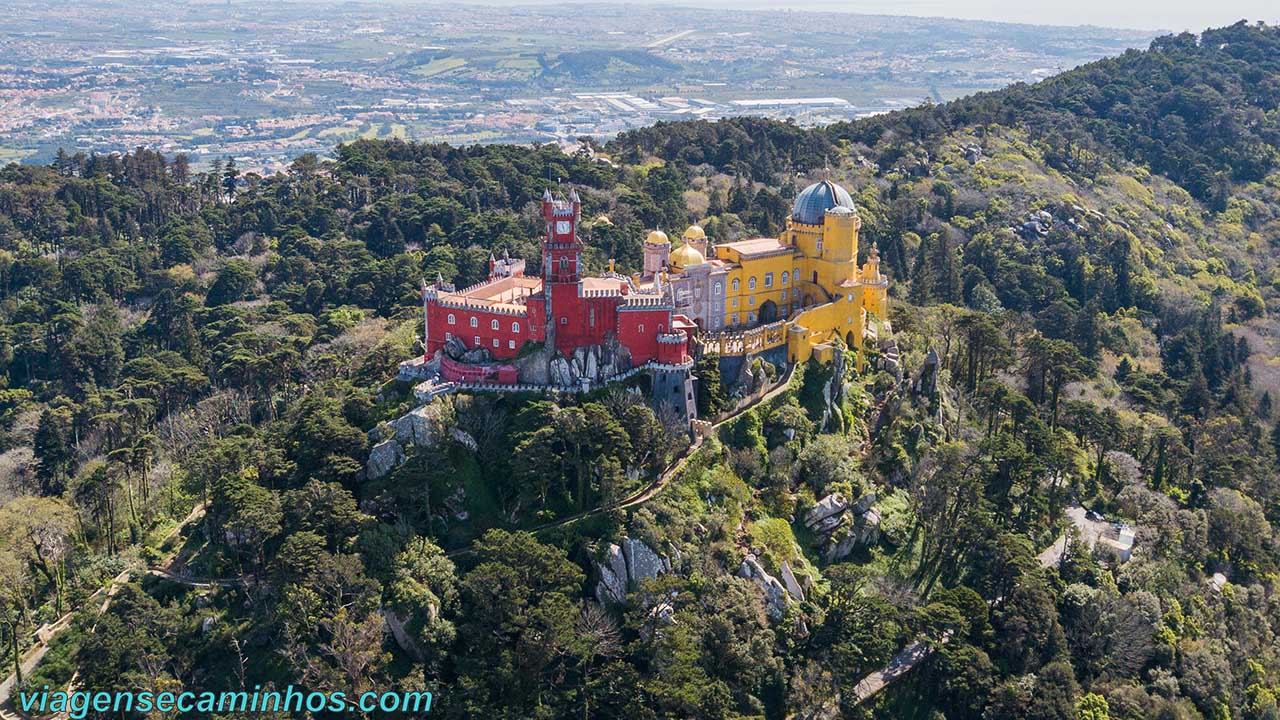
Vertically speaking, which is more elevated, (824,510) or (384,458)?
(384,458)

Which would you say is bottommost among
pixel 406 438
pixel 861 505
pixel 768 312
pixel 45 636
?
pixel 45 636

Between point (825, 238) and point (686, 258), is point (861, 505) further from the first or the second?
point (825, 238)

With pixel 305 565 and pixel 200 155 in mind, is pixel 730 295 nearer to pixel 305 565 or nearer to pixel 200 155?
pixel 305 565

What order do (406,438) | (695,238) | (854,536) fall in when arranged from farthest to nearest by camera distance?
(695,238) → (854,536) → (406,438)

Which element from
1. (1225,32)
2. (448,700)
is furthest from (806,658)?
(1225,32)

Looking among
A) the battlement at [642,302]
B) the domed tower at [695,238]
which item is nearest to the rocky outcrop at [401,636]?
the battlement at [642,302]

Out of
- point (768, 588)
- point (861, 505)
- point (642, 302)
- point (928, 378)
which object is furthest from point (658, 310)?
point (928, 378)

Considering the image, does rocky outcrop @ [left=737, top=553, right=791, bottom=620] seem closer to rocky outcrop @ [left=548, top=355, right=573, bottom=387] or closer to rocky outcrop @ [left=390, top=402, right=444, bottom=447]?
rocky outcrop @ [left=548, top=355, right=573, bottom=387]

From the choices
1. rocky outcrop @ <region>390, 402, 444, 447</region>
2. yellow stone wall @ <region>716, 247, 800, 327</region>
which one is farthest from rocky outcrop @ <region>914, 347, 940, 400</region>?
rocky outcrop @ <region>390, 402, 444, 447</region>
